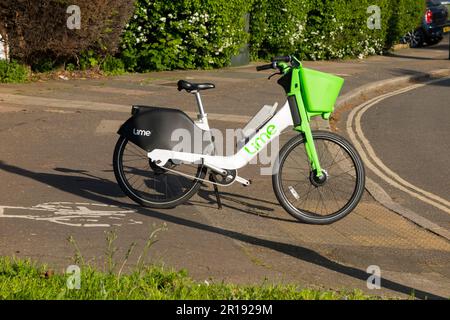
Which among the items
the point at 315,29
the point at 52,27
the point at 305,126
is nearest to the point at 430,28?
the point at 315,29

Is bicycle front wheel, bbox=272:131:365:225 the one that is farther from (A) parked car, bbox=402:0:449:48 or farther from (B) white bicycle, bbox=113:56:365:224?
(A) parked car, bbox=402:0:449:48

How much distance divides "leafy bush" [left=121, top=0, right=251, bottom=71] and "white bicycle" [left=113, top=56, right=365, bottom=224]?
9965mm

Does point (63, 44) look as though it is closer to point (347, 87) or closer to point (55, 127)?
point (55, 127)

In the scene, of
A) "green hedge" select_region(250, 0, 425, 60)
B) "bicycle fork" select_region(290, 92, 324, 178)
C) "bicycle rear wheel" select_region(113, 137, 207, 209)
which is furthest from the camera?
"green hedge" select_region(250, 0, 425, 60)

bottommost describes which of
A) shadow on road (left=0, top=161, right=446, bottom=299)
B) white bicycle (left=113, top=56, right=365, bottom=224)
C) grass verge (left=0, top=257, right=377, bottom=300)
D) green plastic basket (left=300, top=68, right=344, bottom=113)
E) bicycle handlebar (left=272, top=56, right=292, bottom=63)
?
shadow on road (left=0, top=161, right=446, bottom=299)

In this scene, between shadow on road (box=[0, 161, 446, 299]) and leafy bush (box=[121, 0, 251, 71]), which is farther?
leafy bush (box=[121, 0, 251, 71])

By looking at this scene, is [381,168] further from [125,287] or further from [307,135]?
[125,287]

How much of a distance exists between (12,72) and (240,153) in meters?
8.29

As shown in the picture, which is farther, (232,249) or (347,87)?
(347,87)

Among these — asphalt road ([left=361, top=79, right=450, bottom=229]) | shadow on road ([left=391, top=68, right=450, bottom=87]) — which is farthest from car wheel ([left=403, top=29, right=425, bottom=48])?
asphalt road ([left=361, top=79, right=450, bottom=229])

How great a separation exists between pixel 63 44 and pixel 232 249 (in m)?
9.38

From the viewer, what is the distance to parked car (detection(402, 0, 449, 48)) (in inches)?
1158
